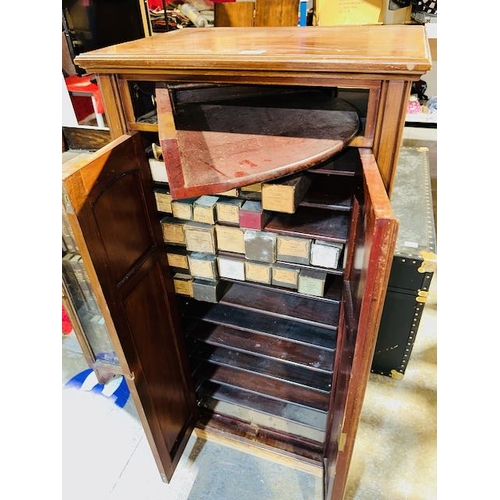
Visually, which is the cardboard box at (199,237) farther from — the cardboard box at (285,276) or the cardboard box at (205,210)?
the cardboard box at (285,276)

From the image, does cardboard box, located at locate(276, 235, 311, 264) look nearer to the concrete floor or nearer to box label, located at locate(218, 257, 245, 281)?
box label, located at locate(218, 257, 245, 281)

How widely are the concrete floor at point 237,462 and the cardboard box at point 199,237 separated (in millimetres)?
990

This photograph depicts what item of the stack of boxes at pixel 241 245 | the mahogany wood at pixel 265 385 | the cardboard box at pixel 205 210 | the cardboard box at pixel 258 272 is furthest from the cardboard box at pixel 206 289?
the mahogany wood at pixel 265 385

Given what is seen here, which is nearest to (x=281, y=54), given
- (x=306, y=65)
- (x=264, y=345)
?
(x=306, y=65)

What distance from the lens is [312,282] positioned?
1179mm

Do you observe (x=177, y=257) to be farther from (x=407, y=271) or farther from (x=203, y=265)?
(x=407, y=271)

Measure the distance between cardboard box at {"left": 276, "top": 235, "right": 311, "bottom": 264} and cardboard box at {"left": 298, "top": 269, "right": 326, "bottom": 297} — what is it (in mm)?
56

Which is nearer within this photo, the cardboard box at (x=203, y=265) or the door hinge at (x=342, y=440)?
the door hinge at (x=342, y=440)

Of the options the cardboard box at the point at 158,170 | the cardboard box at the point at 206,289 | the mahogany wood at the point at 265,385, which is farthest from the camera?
the mahogany wood at the point at 265,385

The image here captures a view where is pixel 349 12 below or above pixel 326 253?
above

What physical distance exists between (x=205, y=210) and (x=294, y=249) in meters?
0.29

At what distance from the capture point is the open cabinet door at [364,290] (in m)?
0.63

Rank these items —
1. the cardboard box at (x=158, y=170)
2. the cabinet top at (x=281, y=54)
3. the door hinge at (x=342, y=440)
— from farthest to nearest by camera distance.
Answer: the cardboard box at (x=158, y=170) → the door hinge at (x=342, y=440) → the cabinet top at (x=281, y=54)

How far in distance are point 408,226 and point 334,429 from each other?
933 millimetres
